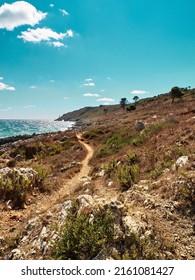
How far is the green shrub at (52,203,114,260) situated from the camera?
6.93m

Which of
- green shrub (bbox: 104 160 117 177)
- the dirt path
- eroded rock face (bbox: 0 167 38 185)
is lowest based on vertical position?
the dirt path

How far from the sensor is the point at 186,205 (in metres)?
8.89

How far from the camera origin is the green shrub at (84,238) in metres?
6.93

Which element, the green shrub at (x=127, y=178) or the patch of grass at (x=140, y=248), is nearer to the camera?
the patch of grass at (x=140, y=248)

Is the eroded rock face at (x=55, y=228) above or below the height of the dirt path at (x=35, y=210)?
above

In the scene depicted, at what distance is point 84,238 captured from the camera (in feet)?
23.2

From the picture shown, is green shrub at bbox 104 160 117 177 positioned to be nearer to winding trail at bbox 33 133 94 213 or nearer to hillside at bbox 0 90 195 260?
hillside at bbox 0 90 195 260

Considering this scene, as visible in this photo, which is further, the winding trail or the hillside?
the winding trail

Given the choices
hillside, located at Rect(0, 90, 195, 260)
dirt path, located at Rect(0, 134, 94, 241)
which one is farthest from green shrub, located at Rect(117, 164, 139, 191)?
dirt path, located at Rect(0, 134, 94, 241)

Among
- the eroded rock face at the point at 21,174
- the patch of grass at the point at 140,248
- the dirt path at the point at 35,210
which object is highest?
the eroded rock face at the point at 21,174

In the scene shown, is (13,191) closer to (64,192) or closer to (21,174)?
(21,174)

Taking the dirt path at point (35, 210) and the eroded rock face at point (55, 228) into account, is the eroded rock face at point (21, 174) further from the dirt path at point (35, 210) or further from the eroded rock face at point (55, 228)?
the eroded rock face at point (55, 228)

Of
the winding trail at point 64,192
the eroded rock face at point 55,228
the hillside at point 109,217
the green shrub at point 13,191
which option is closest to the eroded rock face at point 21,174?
the hillside at point 109,217
